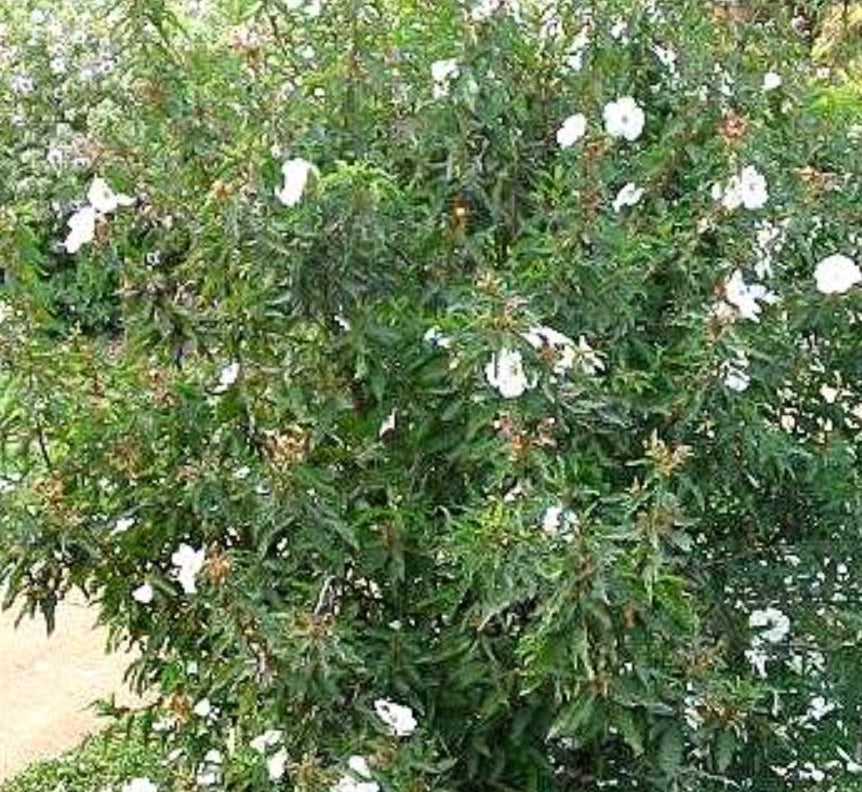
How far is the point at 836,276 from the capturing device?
107 inches

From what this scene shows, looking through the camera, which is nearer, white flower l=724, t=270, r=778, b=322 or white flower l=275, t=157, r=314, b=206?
white flower l=275, t=157, r=314, b=206

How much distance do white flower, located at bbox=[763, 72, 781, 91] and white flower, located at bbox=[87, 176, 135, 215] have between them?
40.2 inches

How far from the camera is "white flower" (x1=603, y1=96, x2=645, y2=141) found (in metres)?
2.79

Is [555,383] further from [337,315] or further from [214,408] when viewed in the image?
[214,408]

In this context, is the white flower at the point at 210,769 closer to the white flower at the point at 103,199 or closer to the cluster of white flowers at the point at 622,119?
the white flower at the point at 103,199

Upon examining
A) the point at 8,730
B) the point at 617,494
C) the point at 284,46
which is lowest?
the point at 8,730

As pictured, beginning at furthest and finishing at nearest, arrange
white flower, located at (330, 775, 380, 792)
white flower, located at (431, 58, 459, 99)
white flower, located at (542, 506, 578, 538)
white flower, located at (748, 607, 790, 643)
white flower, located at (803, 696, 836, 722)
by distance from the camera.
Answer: white flower, located at (803, 696, 836, 722)
white flower, located at (748, 607, 790, 643)
white flower, located at (431, 58, 459, 99)
white flower, located at (330, 775, 380, 792)
white flower, located at (542, 506, 578, 538)

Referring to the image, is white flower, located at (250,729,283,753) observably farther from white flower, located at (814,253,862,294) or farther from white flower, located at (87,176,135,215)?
white flower, located at (814,253,862,294)

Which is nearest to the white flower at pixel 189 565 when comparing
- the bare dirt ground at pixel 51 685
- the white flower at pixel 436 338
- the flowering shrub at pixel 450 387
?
the flowering shrub at pixel 450 387

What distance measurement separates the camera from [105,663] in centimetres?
511

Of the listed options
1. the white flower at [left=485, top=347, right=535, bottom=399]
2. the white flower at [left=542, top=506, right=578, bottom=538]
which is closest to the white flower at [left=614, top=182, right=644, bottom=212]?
the white flower at [left=485, top=347, right=535, bottom=399]

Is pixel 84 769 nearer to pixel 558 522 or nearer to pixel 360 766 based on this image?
pixel 360 766

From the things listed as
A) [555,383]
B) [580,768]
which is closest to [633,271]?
[555,383]

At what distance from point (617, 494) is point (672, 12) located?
850 millimetres
